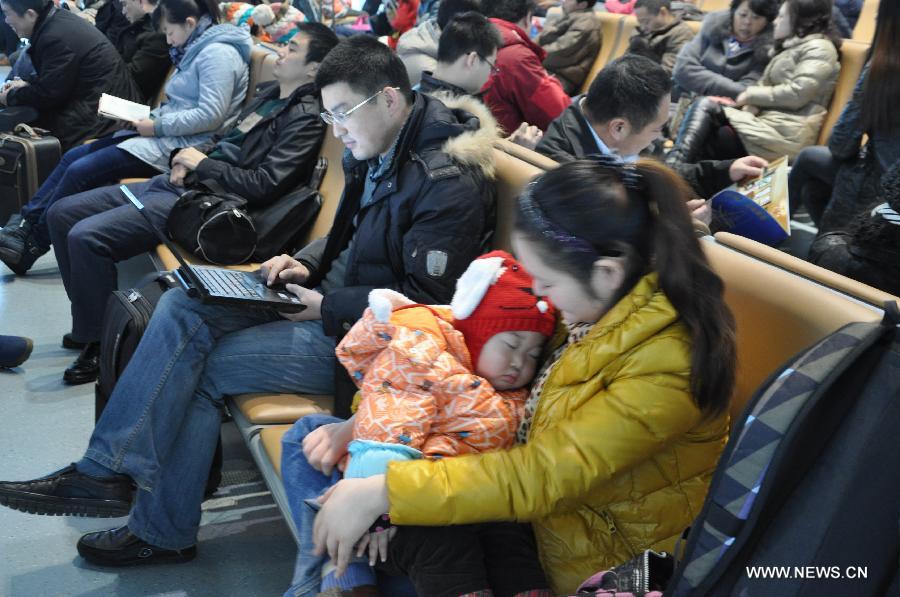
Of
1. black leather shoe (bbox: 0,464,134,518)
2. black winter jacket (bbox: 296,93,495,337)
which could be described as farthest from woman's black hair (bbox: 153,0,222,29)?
black leather shoe (bbox: 0,464,134,518)

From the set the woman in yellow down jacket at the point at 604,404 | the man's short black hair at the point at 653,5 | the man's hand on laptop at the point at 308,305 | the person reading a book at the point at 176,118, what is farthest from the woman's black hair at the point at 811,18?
the woman in yellow down jacket at the point at 604,404

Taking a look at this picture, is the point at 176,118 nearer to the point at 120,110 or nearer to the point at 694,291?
the point at 120,110

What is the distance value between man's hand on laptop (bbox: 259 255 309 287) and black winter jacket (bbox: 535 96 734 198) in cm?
82

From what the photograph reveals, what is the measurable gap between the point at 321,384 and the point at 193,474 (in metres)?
0.39

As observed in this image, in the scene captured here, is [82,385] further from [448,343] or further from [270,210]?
[448,343]

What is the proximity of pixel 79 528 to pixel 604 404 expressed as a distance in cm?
170

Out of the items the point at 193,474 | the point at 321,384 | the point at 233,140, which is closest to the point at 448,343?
the point at 321,384

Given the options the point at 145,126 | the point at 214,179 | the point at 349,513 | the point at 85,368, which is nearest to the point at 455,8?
the point at 145,126

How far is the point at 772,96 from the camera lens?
4035 mm

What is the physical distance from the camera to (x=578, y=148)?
2.65m

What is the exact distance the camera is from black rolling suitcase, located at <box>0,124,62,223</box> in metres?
4.57

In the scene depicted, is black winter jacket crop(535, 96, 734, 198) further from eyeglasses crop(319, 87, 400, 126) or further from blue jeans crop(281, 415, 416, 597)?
blue jeans crop(281, 415, 416, 597)

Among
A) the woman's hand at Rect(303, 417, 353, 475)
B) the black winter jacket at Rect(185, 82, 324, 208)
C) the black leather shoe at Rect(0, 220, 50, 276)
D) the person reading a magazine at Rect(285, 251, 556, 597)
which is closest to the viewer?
the person reading a magazine at Rect(285, 251, 556, 597)

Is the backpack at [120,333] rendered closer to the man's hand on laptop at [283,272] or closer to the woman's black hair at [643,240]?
the man's hand on laptop at [283,272]
